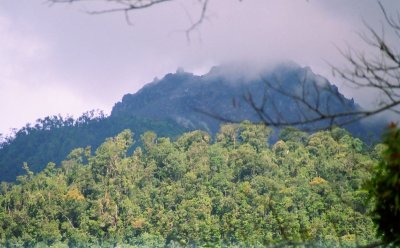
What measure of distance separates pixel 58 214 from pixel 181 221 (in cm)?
749

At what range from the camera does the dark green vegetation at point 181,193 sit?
95.7ft

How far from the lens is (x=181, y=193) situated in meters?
32.9

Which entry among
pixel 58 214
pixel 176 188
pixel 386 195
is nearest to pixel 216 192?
pixel 176 188

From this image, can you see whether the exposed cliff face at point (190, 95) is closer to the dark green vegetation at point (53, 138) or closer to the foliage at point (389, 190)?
the dark green vegetation at point (53, 138)

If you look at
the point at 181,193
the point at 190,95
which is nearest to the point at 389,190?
the point at 181,193

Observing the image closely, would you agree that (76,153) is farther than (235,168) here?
Yes

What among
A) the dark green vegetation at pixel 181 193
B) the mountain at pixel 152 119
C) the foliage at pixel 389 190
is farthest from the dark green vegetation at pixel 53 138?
the foliage at pixel 389 190

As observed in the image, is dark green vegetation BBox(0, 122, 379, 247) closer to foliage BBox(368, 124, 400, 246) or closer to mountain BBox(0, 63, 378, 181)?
mountain BBox(0, 63, 378, 181)

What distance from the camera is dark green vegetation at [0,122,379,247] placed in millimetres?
29156

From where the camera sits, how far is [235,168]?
1372 inches

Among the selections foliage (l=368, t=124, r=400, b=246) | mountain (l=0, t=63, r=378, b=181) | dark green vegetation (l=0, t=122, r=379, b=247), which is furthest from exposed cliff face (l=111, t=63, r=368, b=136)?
foliage (l=368, t=124, r=400, b=246)

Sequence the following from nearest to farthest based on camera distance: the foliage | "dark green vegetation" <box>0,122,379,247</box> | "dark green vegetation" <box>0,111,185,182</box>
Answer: the foliage
"dark green vegetation" <box>0,122,379,247</box>
"dark green vegetation" <box>0,111,185,182</box>

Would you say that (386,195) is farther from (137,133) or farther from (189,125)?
(189,125)

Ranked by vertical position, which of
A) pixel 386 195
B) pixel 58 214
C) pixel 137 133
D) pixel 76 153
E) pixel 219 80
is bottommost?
pixel 386 195
